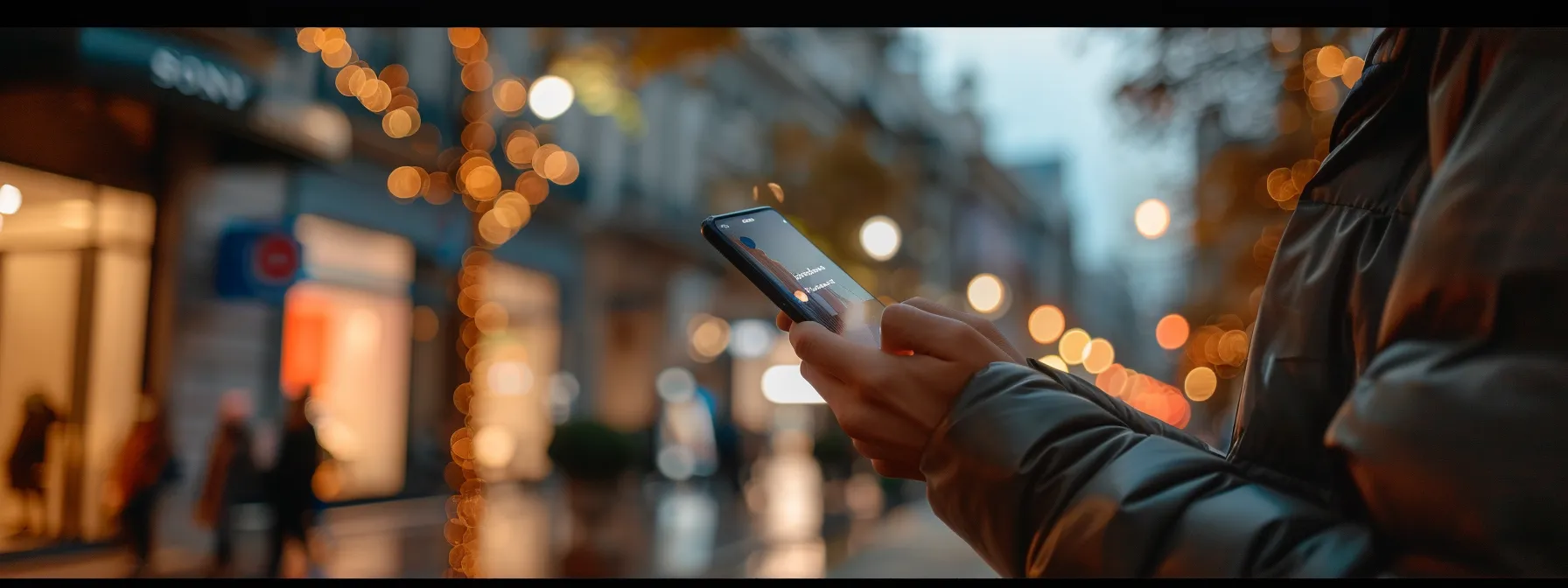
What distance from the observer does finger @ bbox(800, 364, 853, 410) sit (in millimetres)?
1341

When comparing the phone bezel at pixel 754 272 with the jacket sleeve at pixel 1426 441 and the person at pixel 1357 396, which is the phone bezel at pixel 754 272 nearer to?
the person at pixel 1357 396

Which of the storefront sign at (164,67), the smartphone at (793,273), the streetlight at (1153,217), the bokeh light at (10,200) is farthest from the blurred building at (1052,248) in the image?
the smartphone at (793,273)

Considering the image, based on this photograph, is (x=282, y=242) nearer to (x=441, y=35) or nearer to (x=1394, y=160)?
(x=441, y=35)

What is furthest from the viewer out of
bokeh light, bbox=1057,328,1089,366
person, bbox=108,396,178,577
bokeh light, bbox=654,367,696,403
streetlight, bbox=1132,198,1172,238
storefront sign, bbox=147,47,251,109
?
bokeh light, bbox=1057,328,1089,366

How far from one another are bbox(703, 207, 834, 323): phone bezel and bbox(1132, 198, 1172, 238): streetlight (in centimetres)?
1614

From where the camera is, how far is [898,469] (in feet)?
4.49

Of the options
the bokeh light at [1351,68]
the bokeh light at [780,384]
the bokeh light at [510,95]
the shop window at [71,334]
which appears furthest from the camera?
the bokeh light at [780,384]

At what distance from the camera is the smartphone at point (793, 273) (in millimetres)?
1624

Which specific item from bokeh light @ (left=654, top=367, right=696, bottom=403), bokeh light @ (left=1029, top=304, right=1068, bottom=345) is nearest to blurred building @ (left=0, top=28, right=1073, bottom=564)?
bokeh light @ (left=654, top=367, right=696, bottom=403)

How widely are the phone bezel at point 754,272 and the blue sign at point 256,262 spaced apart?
13.4 meters

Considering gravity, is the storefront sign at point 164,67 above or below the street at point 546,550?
above

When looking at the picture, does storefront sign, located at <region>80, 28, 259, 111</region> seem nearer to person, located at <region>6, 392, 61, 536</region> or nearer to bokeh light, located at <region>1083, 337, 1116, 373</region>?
person, located at <region>6, 392, 61, 536</region>

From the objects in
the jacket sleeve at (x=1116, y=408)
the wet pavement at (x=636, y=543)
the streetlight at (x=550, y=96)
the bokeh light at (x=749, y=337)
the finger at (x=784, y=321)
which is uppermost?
the streetlight at (x=550, y=96)
